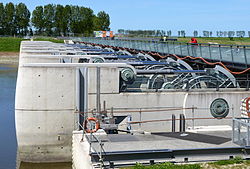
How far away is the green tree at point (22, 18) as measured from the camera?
129m

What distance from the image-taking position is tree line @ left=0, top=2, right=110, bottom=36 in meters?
128

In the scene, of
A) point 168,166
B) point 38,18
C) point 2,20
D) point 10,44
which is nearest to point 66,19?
point 38,18

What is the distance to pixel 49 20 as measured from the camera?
12912 cm

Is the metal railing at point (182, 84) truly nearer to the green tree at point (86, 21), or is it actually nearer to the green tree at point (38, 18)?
the green tree at point (86, 21)

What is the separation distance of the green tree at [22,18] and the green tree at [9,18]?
1.28 m

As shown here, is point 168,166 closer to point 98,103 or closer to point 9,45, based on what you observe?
point 98,103

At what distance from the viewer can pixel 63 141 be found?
67.7 feet

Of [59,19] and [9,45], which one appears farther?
[59,19]

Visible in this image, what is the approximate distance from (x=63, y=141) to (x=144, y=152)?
27.2 ft

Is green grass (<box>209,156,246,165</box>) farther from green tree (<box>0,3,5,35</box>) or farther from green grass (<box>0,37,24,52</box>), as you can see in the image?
green tree (<box>0,3,5,35</box>)

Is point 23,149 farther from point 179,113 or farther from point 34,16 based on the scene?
point 34,16

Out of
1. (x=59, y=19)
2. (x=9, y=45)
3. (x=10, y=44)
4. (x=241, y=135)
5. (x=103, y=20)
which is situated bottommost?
(x=241, y=135)

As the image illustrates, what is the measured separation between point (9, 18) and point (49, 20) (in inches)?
433

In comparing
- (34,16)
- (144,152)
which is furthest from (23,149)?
(34,16)
